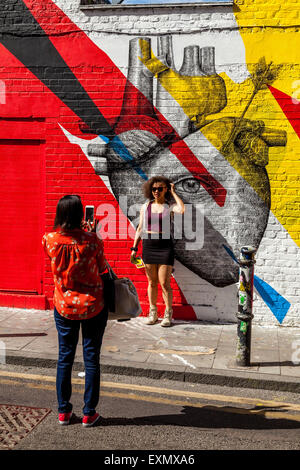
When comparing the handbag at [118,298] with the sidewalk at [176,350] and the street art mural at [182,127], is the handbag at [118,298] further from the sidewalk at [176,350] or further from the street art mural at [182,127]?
the street art mural at [182,127]

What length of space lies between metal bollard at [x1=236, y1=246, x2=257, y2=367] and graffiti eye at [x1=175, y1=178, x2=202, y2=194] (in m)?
2.07

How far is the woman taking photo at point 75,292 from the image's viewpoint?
13.5ft

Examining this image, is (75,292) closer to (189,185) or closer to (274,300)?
(189,185)

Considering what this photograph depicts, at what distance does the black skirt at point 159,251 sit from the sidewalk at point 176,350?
2.90 feet

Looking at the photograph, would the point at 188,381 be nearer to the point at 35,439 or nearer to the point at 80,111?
the point at 35,439

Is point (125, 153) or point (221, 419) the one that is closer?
point (221, 419)

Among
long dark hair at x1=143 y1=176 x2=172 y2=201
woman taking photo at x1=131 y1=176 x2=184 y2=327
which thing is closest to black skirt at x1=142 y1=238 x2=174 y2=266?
woman taking photo at x1=131 y1=176 x2=184 y2=327

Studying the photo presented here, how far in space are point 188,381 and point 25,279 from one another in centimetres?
354

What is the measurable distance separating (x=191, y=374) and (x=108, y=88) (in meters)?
4.24

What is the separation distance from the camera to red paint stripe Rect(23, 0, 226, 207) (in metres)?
7.51

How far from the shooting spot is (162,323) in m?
7.22

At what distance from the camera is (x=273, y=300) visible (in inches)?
290

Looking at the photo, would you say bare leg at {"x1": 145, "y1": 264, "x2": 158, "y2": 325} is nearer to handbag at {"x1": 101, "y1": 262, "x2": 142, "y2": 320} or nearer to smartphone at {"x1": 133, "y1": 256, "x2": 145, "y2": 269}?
smartphone at {"x1": 133, "y1": 256, "x2": 145, "y2": 269}

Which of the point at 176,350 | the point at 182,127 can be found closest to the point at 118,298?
the point at 176,350
